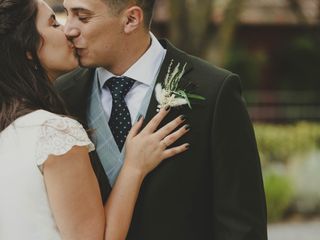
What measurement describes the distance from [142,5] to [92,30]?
27cm

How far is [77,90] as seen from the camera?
155 inches

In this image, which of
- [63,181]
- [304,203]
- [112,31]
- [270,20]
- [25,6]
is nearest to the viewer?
[63,181]

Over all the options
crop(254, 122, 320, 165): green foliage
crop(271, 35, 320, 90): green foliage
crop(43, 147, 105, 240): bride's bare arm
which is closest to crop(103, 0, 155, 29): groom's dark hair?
crop(43, 147, 105, 240): bride's bare arm

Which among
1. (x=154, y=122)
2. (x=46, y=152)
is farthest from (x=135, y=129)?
(x=46, y=152)

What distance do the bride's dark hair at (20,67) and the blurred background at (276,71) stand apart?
5352 mm

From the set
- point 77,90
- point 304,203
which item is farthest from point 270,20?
point 77,90

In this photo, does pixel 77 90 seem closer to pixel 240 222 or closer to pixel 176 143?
pixel 176 143

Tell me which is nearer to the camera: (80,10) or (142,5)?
(80,10)

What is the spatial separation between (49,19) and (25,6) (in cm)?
12

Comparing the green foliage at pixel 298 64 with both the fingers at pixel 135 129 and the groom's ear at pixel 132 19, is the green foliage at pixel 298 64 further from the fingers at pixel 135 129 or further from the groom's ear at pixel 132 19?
the fingers at pixel 135 129

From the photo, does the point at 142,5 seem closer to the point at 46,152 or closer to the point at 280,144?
the point at 46,152

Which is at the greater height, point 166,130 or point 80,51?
point 80,51

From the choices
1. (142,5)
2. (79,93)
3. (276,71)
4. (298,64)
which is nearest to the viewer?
(142,5)

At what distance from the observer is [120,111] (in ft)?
12.3
